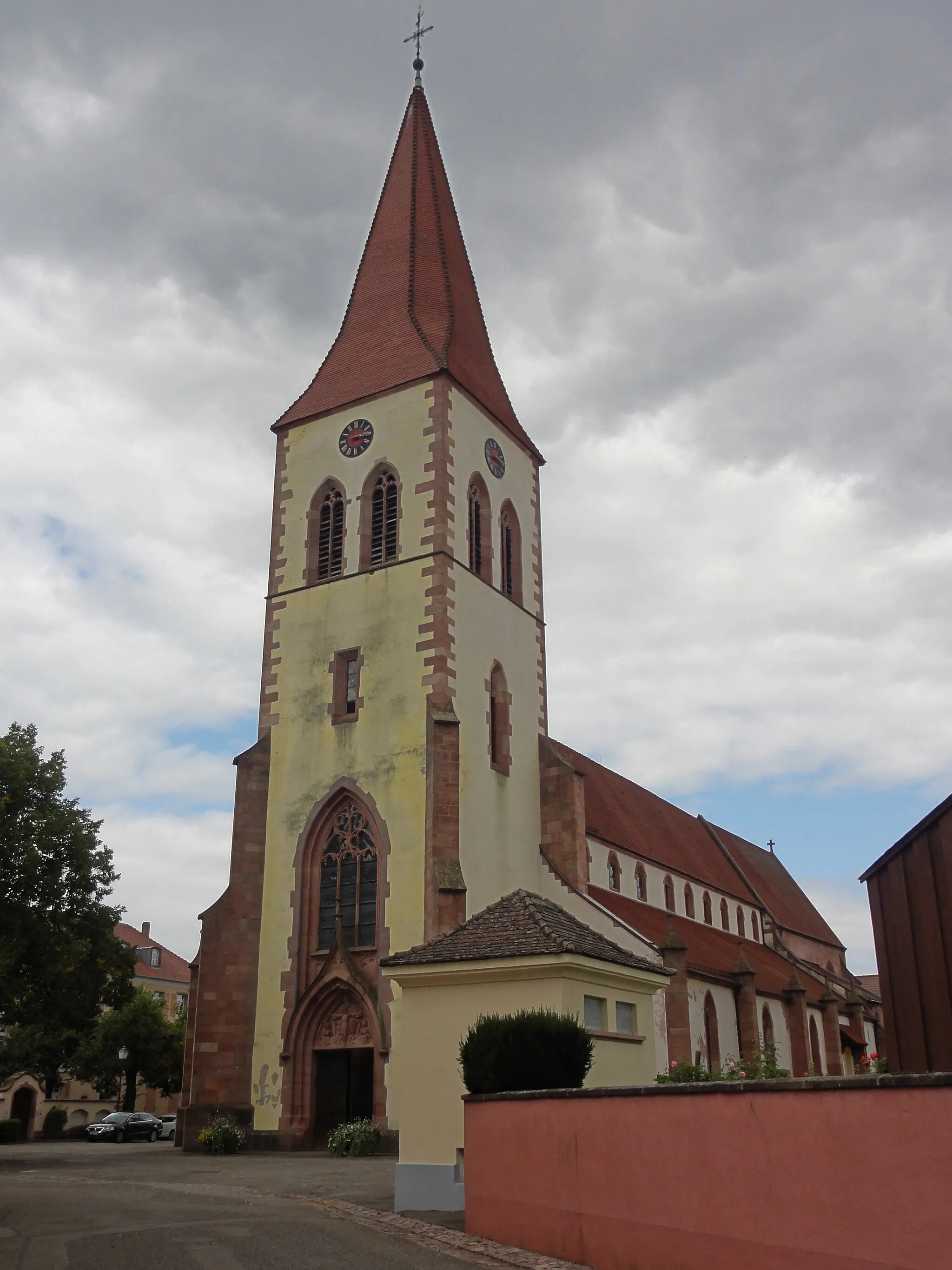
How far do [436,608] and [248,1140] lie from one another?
12.1m

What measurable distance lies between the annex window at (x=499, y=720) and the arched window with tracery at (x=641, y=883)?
11769 millimetres

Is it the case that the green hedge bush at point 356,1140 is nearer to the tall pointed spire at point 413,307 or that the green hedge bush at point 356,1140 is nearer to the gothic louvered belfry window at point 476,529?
the gothic louvered belfry window at point 476,529

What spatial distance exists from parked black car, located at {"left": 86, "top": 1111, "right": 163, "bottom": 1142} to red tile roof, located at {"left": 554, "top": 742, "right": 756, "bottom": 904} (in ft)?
66.2

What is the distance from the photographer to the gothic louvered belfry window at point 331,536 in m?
30.3

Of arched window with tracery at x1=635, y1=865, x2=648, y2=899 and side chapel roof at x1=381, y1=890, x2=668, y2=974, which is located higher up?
arched window with tracery at x1=635, y1=865, x2=648, y2=899

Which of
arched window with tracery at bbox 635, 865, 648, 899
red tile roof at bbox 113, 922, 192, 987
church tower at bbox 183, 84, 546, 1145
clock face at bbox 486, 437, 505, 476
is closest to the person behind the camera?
church tower at bbox 183, 84, 546, 1145

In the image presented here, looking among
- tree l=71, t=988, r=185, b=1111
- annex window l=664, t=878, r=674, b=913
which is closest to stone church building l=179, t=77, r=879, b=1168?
annex window l=664, t=878, r=674, b=913

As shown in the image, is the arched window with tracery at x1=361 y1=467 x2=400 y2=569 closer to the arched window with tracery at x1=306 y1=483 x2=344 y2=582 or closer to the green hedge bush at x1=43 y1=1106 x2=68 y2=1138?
the arched window with tracery at x1=306 y1=483 x2=344 y2=582

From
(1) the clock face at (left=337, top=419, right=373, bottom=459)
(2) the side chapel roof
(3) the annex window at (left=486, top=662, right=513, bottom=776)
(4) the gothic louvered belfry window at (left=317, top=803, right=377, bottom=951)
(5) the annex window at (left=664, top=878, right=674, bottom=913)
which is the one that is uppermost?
(1) the clock face at (left=337, top=419, right=373, bottom=459)

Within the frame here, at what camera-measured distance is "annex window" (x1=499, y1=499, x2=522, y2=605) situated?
3166 cm

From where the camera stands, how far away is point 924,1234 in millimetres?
7383

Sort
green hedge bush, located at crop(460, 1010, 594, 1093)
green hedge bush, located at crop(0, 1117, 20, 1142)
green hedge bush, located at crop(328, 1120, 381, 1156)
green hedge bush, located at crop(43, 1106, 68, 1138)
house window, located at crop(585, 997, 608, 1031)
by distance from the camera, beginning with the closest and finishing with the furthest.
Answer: green hedge bush, located at crop(460, 1010, 594, 1093), house window, located at crop(585, 997, 608, 1031), green hedge bush, located at crop(328, 1120, 381, 1156), green hedge bush, located at crop(0, 1117, 20, 1142), green hedge bush, located at crop(43, 1106, 68, 1138)

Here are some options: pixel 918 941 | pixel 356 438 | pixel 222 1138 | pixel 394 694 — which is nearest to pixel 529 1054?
pixel 918 941

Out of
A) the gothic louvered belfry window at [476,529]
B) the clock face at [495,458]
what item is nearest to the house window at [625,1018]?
the gothic louvered belfry window at [476,529]
